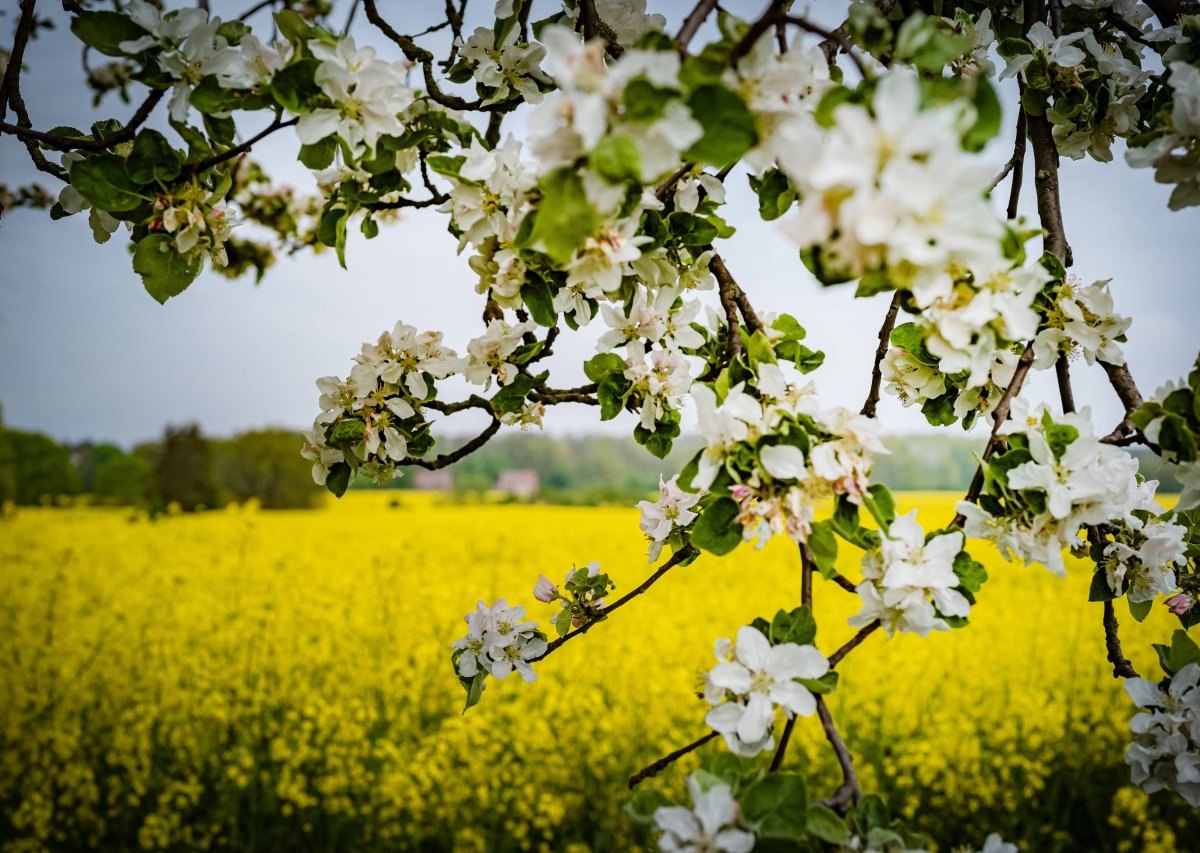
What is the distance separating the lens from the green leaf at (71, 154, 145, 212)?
862 mm

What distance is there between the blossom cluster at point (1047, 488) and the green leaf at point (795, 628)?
8.2 inches

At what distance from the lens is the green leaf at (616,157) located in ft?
1.75

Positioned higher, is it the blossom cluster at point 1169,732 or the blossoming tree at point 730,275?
the blossoming tree at point 730,275

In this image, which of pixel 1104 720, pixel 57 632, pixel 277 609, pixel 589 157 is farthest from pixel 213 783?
pixel 1104 720

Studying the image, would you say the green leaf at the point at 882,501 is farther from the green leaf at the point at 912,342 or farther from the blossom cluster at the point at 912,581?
the green leaf at the point at 912,342

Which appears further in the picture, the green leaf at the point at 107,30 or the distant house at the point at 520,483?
the distant house at the point at 520,483

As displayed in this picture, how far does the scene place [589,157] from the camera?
0.56 m

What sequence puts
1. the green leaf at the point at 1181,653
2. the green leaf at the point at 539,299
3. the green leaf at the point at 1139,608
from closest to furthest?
1. the green leaf at the point at 539,299
2. the green leaf at the point at 1181,653
3. the green leaf at the point at 1139,608

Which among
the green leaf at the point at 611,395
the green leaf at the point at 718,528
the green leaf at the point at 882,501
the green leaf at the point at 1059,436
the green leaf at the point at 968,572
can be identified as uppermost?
the green leaf at the point at 611,395

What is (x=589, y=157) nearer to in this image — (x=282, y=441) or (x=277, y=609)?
(x=277, y=609)

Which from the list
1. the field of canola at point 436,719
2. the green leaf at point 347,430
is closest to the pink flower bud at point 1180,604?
the green leaf at point 347,430

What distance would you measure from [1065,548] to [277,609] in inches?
152

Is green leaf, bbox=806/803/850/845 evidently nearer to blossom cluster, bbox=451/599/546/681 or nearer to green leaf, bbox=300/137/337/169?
blossom cluster, bbox=451/599/546/681

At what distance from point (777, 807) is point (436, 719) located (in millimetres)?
Result: 2991
